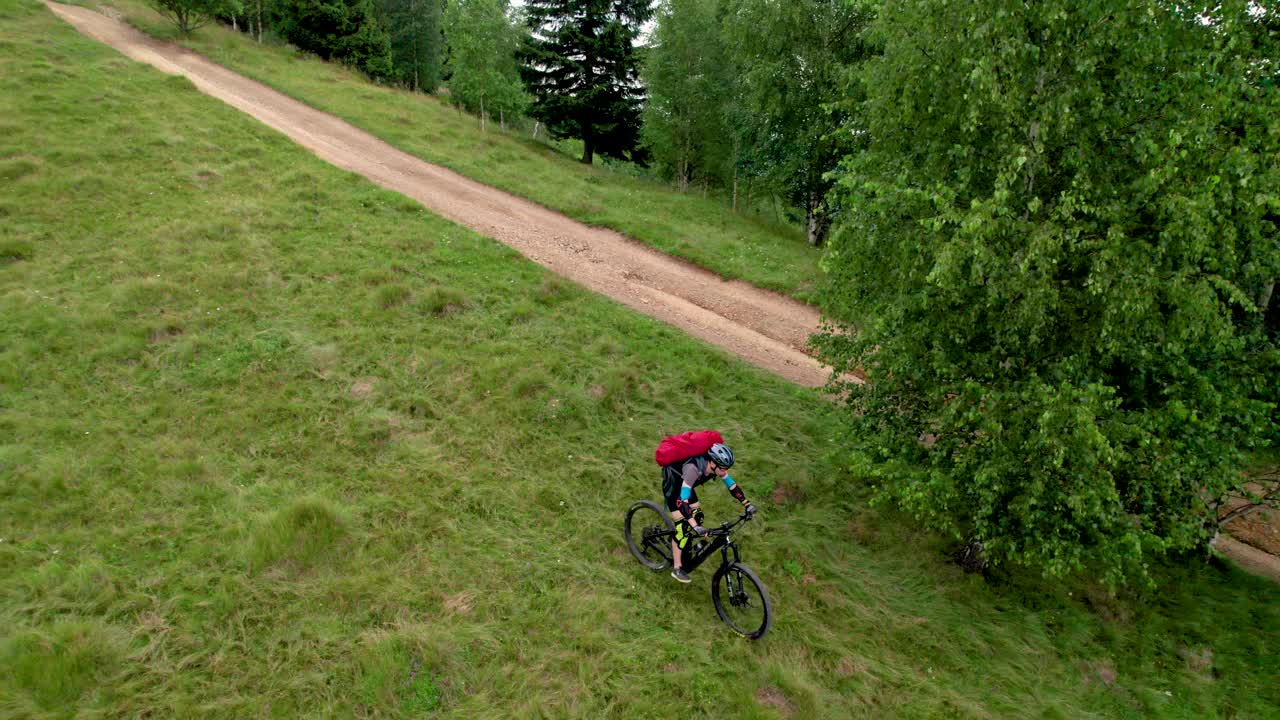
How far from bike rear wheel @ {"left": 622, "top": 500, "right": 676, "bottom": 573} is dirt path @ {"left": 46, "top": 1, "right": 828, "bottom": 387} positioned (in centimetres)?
694

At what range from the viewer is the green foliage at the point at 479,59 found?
35906mm

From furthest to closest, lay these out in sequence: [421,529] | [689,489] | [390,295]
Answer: [390,295] < [421,529] < [689,489]

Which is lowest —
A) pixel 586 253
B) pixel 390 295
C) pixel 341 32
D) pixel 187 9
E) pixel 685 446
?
pixel 390 295

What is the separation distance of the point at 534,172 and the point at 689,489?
80.7 ft

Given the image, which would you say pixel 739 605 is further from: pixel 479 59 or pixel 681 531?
pixel 479 59

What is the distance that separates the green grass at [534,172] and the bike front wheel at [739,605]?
11493 millimetres

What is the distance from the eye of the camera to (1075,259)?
845cm

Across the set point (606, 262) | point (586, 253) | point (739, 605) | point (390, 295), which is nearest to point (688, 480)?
point (739, 605)

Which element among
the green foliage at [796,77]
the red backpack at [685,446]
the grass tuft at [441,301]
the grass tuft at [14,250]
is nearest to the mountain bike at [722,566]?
the red backpack at [685,446]

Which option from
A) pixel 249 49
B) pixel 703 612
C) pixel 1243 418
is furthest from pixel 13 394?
pixel 249 49

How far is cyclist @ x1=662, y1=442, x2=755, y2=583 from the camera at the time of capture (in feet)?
26.6

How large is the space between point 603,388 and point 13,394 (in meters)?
11.1

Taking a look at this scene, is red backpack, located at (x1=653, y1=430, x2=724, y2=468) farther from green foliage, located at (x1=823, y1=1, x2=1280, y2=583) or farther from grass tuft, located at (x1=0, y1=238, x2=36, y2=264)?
grass tuft, located at (x1=0, y1=238, x2=36, y2=264)

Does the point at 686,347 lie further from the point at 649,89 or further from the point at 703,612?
the point at 649,89
